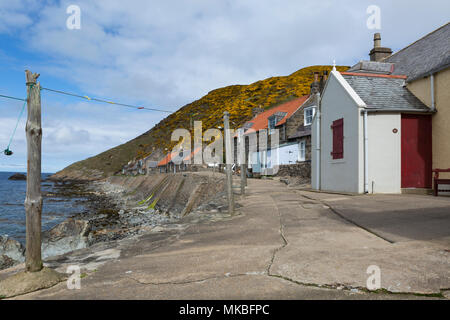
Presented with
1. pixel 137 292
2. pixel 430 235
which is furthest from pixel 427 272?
pixel 137 292

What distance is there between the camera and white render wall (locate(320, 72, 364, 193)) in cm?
1298

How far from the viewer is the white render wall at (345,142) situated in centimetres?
1298

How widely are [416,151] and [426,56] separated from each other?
5148mm

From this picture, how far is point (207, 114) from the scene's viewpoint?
80.1 m

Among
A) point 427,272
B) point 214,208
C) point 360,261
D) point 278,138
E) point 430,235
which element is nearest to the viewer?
point 427,272

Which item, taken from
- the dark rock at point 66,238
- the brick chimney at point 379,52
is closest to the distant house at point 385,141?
the brick chimney at point 379,52

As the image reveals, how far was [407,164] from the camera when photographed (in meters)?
13.0

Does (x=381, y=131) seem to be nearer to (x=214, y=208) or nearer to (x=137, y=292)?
(x=214, y=208)

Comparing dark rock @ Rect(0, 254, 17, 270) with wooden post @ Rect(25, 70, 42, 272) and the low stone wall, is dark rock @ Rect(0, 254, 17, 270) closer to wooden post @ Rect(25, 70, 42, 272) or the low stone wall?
wooden post @ Rect(25, 70, 42, 272)

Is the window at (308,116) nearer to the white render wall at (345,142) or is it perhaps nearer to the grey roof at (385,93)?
the white render wall at (345,142)

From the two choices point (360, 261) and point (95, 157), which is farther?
point (95, 157)

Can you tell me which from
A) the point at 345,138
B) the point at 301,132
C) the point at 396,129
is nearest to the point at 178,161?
the point at 301,132

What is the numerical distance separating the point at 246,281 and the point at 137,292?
1471 mm
